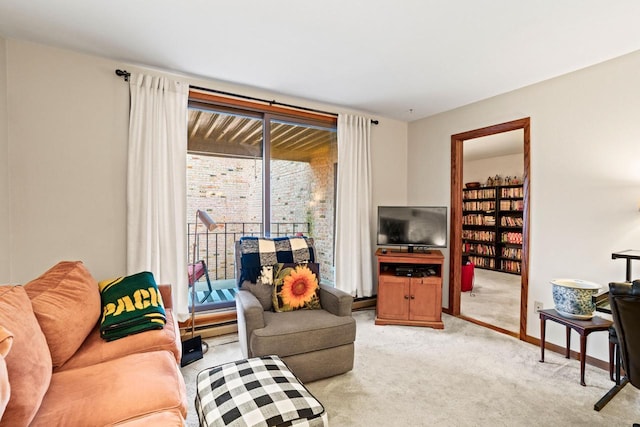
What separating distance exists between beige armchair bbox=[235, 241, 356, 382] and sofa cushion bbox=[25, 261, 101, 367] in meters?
0.90

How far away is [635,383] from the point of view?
1.48 m

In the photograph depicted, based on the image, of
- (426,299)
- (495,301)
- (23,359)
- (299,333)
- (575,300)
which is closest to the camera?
(23,359)

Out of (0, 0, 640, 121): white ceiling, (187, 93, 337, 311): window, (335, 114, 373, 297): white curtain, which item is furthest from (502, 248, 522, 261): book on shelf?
(187, 93, 337, 311): window

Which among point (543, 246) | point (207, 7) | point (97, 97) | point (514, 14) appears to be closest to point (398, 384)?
point (543, 246)

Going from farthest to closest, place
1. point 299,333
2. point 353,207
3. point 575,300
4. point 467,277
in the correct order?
point 467,277, point 353,207, point 575,300, point 299,333

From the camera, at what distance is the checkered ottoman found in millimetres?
1267

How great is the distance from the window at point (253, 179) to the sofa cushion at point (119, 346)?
1.34m

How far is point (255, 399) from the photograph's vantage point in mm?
1352

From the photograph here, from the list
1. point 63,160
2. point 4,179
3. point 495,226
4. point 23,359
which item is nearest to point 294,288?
point 23,359

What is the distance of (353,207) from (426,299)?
1315 mm

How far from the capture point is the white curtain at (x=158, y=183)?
259cm

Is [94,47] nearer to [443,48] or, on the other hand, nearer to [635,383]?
[443,48]

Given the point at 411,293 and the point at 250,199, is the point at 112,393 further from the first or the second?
the point at 411,293

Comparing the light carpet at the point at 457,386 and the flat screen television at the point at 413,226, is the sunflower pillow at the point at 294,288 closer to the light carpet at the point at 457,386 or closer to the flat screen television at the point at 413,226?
the light carpet at the point at 457,386
